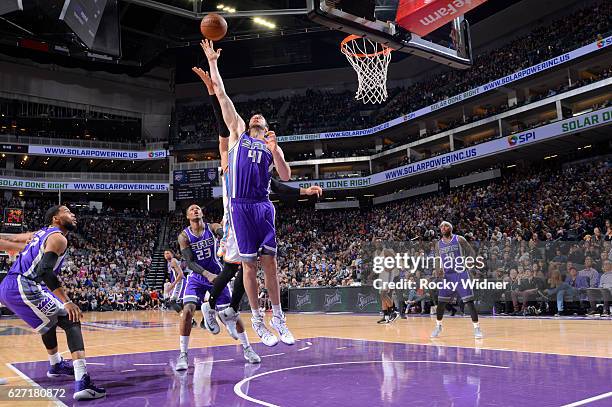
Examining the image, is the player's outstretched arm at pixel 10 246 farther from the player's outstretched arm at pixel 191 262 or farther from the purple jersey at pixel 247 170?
the purple jersey at pixel 247 170

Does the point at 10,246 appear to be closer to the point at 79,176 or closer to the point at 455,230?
the point at 455,230

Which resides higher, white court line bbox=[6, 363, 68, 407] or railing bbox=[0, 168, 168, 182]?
railing bbox=[0, 168, 168, 182]

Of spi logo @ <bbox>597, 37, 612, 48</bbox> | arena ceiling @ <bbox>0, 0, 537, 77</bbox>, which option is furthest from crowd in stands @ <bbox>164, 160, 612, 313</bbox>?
arena ceiling @ <bbox>0, 0, 537, 77</bbox>

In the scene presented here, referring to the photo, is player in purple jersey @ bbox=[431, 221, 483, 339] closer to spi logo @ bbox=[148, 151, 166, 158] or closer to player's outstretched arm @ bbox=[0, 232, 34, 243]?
player's outstretched arm @ bbox=[0, 232, 34, 243]

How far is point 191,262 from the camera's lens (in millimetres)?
6367

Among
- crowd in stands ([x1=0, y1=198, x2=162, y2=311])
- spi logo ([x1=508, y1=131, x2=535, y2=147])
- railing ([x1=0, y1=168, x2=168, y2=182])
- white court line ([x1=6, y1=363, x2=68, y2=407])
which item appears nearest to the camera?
white court line ([x1=6, y1=363, x2=68, y2=407])

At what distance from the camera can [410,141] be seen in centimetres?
3469

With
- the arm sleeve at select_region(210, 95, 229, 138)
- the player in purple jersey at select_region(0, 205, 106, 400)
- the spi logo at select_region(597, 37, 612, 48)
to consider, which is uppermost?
the spi logo at select_region(597, 37, 612, 48)

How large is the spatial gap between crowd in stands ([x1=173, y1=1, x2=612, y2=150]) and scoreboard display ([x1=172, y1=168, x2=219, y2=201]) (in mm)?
5864

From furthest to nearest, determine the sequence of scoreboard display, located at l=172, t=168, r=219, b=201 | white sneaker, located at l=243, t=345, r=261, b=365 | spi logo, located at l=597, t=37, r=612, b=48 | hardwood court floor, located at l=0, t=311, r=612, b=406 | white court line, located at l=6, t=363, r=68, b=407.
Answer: scoreboard display, located at l=172, t=168, r=219, b=201, spi logo, located at l=597, t=37, r=612, b=48, hardwood court floor, located at l=0, t=311, r=612, b=406, white sneaker, located at l=243, t=345, r=261, b=365, white court line, located at l=6, t=363, r=68, b=407

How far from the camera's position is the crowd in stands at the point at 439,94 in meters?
26.7

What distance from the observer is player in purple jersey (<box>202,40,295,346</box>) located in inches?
206

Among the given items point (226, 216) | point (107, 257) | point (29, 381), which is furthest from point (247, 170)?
point (107, 257)

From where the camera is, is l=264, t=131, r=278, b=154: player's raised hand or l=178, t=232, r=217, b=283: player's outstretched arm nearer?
l=264, t=131, r=278, b=154: player's raised hand
